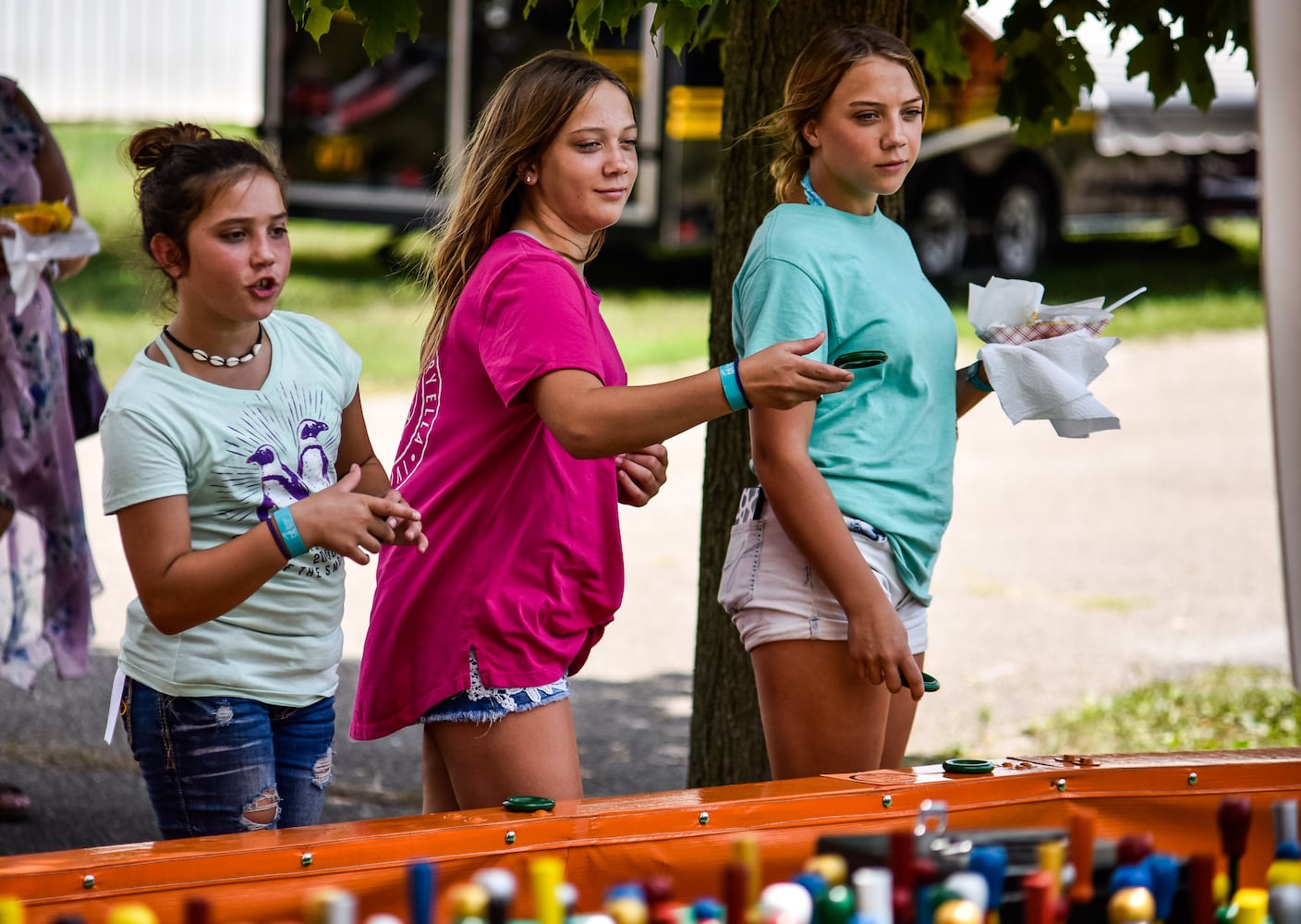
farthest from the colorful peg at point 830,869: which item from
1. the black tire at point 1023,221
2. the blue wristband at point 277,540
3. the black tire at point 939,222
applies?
the black tire at point 1023,221

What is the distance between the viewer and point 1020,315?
9.39ft

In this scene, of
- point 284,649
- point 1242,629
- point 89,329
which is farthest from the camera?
point 89,329

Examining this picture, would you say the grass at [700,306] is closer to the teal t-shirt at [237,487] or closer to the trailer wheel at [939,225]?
the trailer wheel at [939,225]

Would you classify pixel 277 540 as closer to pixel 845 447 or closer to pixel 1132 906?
pixel 845 447

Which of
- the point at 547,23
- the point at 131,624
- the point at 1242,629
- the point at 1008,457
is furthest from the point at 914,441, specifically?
the point at 547,23

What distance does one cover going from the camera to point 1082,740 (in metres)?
5.33

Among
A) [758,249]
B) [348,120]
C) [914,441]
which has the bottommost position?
[914,441]

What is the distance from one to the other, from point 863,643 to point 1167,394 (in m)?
9.69

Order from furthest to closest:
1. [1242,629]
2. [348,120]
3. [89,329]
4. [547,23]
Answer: [348,120]
[547,23]
[89,329]
[1242,629]

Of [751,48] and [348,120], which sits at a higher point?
[348,120]

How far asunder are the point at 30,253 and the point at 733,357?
6.14 ft

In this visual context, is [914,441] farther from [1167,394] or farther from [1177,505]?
[1167,394]

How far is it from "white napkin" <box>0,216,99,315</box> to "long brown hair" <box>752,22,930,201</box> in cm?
214

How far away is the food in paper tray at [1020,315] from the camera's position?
284cm
